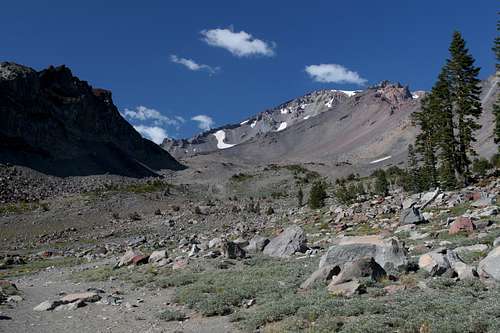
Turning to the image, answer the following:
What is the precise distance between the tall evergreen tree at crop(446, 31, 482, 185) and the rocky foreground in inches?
388

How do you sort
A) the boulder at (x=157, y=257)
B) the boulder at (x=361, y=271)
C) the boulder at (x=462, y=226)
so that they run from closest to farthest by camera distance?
the boulder at (x=361, y=271), the boulder at (x=462, y=226), the boulder at (x=157, y=257)

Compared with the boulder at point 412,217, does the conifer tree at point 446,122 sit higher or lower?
higher

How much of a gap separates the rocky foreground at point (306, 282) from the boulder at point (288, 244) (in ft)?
0.28

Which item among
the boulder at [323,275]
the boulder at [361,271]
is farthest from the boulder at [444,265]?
the boulder at [323,275]

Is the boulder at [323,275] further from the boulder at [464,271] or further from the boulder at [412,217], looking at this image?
the boulder at [412,217]

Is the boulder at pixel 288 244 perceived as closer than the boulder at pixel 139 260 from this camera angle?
Yes

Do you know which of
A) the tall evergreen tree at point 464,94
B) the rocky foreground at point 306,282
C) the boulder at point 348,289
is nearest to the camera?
the rocky foreground at point 306,282

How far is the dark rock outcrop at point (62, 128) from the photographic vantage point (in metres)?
102

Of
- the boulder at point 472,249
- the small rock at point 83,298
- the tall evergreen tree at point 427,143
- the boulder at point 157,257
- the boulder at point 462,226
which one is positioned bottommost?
the small rock at point 83,298

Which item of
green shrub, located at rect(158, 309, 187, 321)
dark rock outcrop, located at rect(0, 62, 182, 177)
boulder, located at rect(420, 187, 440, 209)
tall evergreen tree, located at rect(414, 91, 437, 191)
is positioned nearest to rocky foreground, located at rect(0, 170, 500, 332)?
green shrub, located at rect(158, 309, 187, 321)

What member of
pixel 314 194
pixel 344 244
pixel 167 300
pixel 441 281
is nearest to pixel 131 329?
pixel 167 300

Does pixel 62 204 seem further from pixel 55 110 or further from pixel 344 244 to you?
pixel 55 110

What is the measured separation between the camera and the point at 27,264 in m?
37.9

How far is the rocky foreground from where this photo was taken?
12672mm
